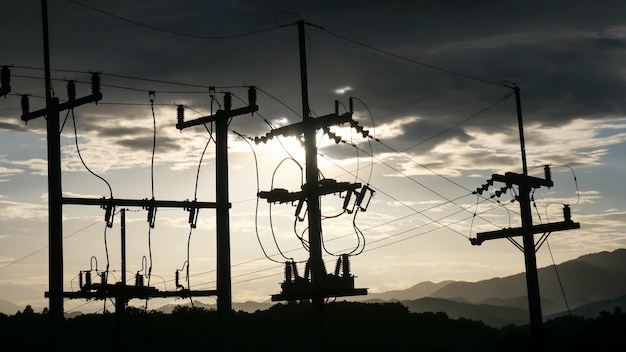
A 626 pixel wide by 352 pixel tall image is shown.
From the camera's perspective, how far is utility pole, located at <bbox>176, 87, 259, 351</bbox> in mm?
34281

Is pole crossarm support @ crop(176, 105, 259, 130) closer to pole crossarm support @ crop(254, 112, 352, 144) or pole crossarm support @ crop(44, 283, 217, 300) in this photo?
pole crossarm support @ crop(254, 112, 352, 144)

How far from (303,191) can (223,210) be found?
151 inches

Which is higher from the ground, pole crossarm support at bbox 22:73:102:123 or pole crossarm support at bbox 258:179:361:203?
pole crossarm support at bbox 22:73:102:123

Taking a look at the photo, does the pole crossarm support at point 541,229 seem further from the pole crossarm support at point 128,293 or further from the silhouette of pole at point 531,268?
the pole crossarm support at point 128,293

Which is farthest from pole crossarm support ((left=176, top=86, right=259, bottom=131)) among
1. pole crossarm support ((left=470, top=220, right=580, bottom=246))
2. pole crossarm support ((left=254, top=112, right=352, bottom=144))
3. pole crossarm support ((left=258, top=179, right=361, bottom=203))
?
pole crossarm support ((left=470, top=220, right=580, bottom=246))

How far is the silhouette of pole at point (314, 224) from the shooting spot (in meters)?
32.3

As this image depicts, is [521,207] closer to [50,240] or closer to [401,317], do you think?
[50,240]

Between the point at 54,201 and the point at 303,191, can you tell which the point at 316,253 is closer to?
the point at 303,191

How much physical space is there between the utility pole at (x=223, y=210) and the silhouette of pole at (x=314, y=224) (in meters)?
3.16

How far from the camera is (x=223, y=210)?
35.2 metres

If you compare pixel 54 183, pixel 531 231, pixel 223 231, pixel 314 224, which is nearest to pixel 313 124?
pixel 314 224

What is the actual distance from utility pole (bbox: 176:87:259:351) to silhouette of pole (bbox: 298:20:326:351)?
316 centimetres

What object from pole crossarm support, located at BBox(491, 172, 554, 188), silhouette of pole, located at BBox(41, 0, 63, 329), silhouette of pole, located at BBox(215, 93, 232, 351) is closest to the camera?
silhouette of pole, located at BBox(41, 0, 63, 329)

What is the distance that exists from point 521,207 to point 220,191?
51.9ft
